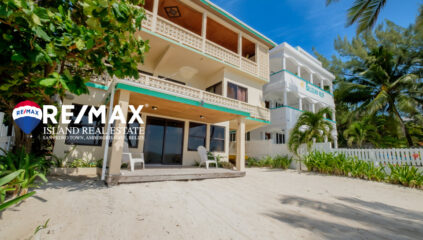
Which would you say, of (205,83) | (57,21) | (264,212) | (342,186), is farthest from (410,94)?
(57,21)

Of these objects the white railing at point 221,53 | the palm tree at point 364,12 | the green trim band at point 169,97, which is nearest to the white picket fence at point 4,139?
the green trim band at point 169,97

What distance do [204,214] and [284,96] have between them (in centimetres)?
1267

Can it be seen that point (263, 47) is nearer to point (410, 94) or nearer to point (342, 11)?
point (342, 11)

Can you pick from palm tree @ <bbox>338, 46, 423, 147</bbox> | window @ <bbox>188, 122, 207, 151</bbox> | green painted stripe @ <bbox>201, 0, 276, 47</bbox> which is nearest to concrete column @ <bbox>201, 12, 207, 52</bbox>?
green painted stripe @ <bbox>201, 0, 276, 47</bbox>

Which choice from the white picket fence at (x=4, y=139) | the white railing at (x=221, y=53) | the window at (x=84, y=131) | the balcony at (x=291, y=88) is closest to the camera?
the white picket fence at (x=4, y=139)

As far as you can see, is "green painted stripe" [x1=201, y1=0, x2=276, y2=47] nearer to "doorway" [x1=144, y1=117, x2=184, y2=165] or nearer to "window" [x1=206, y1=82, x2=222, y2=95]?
"window" [x1=206, y1=82, x2=222, y2=95]

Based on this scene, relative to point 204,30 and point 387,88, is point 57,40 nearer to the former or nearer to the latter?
point 204,30

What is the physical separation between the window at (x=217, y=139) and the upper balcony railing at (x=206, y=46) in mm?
4179

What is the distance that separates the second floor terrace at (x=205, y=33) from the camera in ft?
29.3

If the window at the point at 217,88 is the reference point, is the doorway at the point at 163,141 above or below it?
below

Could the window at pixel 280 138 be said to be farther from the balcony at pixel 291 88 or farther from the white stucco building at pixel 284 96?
the balcony at pixel 291 88

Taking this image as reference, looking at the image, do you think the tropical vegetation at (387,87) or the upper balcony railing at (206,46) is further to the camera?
the tropical vegetation at (387,87)

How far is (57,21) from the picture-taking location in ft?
9.47

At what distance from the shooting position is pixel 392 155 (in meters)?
8.14
